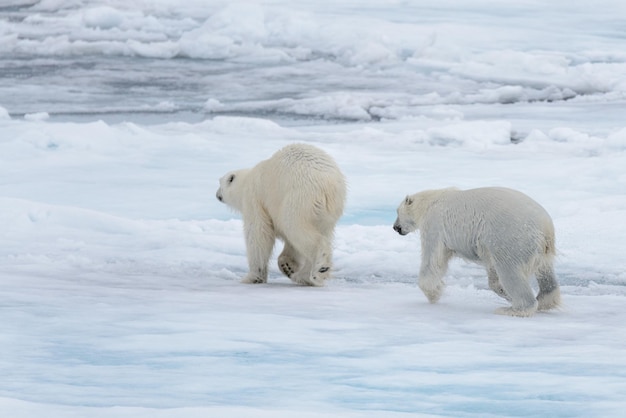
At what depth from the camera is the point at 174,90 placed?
42.5 feet

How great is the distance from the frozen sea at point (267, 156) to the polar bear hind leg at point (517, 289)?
7 centimetres

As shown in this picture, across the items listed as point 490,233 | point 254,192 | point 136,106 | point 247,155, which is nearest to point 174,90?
point 136,106

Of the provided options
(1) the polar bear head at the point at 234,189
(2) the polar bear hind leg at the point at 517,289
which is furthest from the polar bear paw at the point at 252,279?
(2) the polar bear hind leg at the point at 517,289

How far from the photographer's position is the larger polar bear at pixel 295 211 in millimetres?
5262

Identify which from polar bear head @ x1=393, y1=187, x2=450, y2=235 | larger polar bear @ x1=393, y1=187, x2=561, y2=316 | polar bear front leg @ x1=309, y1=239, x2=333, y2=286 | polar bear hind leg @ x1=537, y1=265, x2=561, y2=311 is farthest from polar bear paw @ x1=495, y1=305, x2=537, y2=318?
polar bear front leg @ x1=309, y1=239, x2=333, y2=286

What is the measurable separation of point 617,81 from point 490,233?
Result: 31.2 feet

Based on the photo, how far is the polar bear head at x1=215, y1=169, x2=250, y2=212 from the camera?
5.79 m

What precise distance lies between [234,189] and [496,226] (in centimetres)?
184

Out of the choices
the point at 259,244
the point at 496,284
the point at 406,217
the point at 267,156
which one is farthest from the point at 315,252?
the point at 267,156

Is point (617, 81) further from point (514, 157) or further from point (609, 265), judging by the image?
point (609, 265)

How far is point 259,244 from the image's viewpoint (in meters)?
5.53

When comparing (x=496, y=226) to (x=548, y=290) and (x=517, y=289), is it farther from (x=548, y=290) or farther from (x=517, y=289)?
(x=548, y=290)

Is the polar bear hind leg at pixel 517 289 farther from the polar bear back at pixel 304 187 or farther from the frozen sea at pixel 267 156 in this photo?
the polar bear back at pixel 304 187

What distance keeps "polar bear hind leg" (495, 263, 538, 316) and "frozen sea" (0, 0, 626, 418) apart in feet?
0.22
